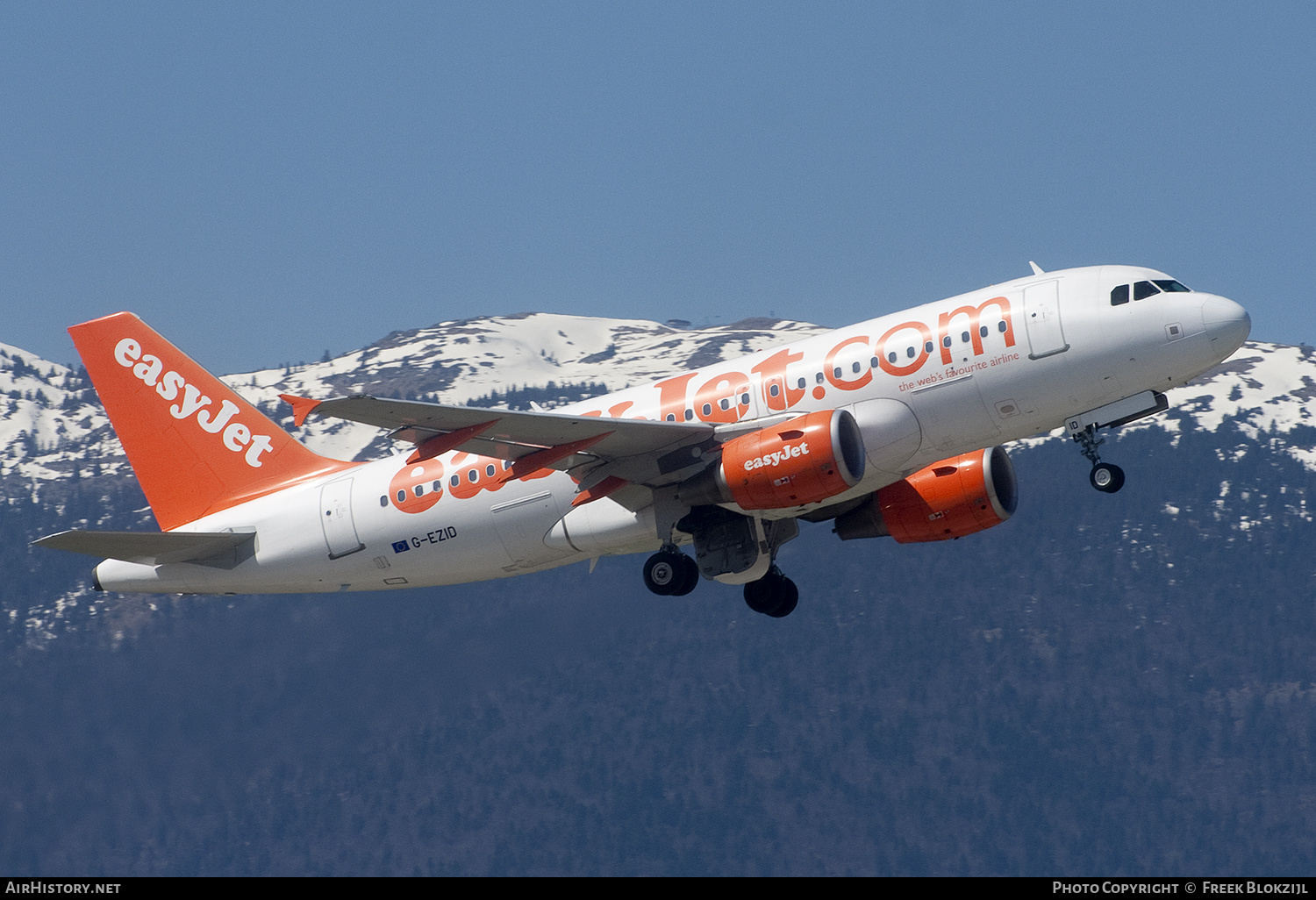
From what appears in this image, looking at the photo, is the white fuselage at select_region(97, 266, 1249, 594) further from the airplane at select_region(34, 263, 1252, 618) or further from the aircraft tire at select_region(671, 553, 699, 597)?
the aircraft tire at select_region(671, 553, 699, 597)

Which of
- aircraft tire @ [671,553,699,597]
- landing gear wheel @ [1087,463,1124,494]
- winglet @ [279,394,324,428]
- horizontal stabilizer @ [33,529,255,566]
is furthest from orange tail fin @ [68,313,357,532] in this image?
landing gear wheel @ [1087,463,1124,494]

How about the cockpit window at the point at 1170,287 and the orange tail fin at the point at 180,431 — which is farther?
the orange tail fin at the point at 180,431

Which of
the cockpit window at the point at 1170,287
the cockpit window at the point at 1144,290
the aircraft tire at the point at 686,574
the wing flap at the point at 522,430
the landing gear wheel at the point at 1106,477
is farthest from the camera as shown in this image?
the aircraft tire at the point at 686,574

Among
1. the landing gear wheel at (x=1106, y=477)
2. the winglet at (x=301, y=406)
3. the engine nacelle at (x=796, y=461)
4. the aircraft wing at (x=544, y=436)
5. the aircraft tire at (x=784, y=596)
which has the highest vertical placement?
the winglet at (x=301, y=406)

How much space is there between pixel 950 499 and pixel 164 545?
18.4 m

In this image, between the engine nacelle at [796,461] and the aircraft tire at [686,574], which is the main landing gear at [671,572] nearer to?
the aircraft tire at [686,574]

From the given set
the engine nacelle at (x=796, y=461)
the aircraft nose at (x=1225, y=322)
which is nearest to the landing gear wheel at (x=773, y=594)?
the engine nacelle at (x=796, y=461)

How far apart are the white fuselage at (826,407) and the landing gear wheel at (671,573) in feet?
2.45

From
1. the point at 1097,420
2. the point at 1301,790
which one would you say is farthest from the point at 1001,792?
the point at 1097,420

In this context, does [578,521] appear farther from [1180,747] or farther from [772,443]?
[1180,747]

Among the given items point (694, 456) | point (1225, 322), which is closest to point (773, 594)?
point (694, 456)

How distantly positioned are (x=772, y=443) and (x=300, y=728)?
56927 millimetres

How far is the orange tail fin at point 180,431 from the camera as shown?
39031 millimetres

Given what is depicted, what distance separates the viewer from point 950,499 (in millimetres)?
36344
